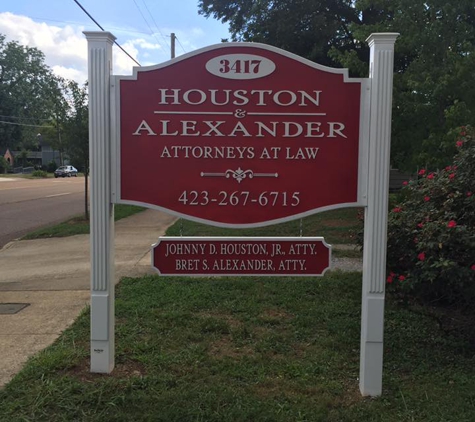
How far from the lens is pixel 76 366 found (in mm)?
3736

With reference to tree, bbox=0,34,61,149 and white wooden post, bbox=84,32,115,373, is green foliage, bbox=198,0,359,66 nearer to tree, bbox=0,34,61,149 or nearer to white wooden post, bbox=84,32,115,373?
white wooden post, bbox=84,32,115,373

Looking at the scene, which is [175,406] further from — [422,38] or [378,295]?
[422,38]

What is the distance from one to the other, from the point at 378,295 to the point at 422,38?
26.0ft

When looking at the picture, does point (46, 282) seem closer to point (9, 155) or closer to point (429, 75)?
point (429, 75)

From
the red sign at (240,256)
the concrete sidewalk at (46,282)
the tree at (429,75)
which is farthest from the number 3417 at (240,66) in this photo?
the tree at (429,75)

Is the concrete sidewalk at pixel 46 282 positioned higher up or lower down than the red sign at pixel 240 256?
lower down

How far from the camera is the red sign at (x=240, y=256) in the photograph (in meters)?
3.61

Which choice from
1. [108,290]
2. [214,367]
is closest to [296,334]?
[214,367]

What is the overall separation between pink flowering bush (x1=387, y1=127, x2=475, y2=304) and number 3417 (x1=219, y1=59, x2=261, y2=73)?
5.99 ft

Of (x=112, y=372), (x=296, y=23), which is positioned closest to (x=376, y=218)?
(x=112, y=372)

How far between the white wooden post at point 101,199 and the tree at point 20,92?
68178mm

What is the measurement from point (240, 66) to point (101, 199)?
134 cm

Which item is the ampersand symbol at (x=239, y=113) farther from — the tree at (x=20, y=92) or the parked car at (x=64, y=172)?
the tree at (x=20, y=92)

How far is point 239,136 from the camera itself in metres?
3.50
